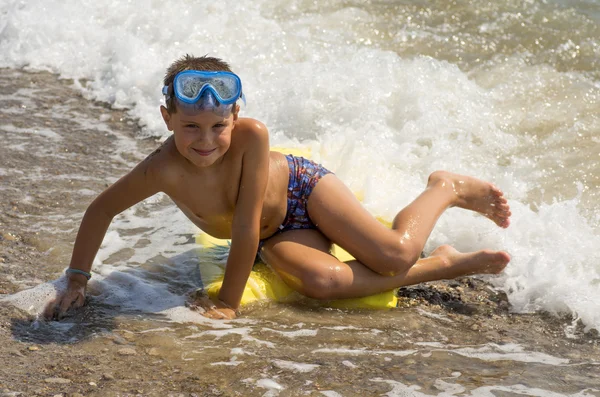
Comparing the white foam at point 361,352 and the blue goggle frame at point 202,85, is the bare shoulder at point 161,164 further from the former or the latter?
the white foam at point 361,352

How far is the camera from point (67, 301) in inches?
160

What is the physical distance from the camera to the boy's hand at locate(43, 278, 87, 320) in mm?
4004

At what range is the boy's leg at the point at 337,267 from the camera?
4.39 metres

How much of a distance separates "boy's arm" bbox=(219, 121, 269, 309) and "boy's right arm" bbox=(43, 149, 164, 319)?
0.44 metres

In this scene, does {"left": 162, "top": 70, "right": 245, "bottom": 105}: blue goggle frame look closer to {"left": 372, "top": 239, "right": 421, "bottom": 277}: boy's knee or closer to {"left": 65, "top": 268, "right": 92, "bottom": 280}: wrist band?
{"left": 65, "top": 268, "right": 92, "bottom": 280}: wrist band

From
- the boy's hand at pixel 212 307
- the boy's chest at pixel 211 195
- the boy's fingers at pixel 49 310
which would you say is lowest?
the boy's fingers at pixel 49 310

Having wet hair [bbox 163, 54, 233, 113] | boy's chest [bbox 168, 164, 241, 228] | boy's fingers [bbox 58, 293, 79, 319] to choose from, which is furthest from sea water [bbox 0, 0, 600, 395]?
wet hair [bbox 163, 54, 233, 113]

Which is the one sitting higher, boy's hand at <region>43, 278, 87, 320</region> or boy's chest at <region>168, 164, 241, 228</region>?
boy's chest at <region>168, 164, 241, 228</region>

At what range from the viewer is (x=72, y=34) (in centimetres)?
862

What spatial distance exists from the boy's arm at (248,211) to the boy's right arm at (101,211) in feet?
1.45

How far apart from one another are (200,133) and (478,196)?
1.94 metres

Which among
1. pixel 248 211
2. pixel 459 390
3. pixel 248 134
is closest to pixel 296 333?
pixel 248 211

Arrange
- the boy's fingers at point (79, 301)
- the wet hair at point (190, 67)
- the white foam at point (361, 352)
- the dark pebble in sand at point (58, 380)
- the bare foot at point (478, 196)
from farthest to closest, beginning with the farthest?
1. the bare foot at point (478, 196)
2. the boy's fingers at point (79, 301)
3. the wet hair at point (190, 67)
4. the white foam at point (361, 352)
5. the dark pebble in sand at point (58, 380)

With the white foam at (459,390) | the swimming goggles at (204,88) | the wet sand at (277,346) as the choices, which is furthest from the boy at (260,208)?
the white foam at (459,390)
